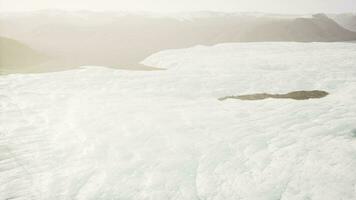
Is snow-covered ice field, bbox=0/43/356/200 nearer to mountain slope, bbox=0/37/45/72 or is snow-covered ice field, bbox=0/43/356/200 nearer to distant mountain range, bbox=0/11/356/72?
mountain slope, bbox=0/37/45/72

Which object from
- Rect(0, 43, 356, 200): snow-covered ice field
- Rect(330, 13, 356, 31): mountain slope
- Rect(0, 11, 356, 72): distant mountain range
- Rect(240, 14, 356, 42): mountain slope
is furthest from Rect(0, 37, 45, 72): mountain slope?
Rect(330, 13, 356, 31): mountain slope

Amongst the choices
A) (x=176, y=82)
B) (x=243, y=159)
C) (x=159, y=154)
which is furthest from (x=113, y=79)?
(x=243, y=159)

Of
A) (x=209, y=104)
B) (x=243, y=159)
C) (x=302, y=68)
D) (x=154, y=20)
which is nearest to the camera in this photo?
(x=243, y=159)

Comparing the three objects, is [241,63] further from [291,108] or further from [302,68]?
[291,108]

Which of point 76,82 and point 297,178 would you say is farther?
point 76,82

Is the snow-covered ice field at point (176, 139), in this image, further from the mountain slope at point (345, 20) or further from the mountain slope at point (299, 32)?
the mountain slope at point (345, 20)

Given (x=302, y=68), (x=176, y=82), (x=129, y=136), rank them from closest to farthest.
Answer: (x=129, y=136) < (x=176, y=82) < (x=302, y=68)

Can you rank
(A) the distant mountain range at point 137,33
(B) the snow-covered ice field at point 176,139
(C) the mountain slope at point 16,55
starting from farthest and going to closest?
(A) the distant mountain range at point 137,33 < (C) the mountain slope at point 16,55 < (B) the snow-covered ice field at point 176,139

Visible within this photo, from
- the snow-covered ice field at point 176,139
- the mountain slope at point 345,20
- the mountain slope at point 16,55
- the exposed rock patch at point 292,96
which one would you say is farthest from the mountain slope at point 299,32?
the exposed rock patch at point 292,96
